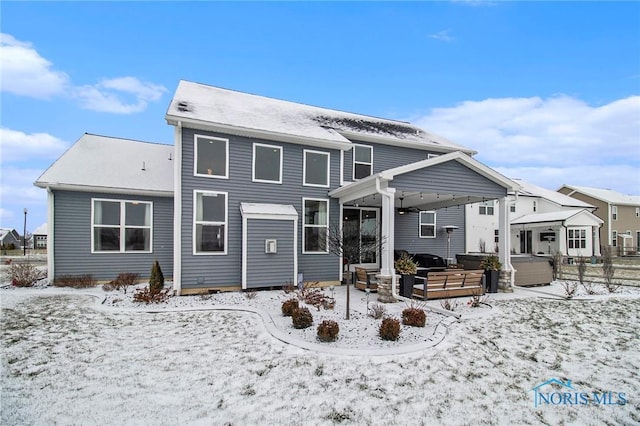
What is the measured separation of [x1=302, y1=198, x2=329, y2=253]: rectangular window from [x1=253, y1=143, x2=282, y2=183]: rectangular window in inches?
53.7

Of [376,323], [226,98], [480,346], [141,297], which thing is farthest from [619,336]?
[226,98]

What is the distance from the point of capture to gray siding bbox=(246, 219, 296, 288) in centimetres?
1003

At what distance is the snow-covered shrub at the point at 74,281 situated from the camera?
34.9 ft

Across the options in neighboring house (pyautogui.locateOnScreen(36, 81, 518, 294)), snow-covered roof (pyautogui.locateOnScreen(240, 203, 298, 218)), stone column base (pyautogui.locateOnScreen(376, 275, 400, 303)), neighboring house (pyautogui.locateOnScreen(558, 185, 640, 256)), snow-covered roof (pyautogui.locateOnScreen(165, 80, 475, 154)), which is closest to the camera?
stone column base (pyautogui.locateOnScreen(376, 275, 400, 303))

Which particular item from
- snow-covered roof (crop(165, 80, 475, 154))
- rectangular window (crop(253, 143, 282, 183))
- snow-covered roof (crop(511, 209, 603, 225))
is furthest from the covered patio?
snow-covered roof (crop(511, 209, 603, 225))

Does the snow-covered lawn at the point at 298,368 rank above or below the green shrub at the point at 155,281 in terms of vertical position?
below

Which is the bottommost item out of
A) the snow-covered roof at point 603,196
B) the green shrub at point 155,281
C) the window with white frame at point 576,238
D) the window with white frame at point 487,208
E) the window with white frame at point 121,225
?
the green shrub at point 155,281

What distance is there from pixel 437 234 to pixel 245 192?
29.7ft

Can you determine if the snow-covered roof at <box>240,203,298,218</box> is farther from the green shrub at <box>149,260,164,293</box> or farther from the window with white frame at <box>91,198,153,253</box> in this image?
the window with white frame at <box>91,198,153,253</box>

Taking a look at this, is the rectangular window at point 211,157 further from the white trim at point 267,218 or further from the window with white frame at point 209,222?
the white trim at point 267,218

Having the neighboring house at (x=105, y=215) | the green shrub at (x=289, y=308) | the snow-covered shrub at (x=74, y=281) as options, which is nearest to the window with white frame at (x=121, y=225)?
the neighboring house at (x=105, y=215)

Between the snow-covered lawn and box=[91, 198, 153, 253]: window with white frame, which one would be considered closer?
the snow-covered lawn

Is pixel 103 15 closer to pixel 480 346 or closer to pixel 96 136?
pixel 96 136

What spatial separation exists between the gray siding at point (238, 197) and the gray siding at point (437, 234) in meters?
3.78
